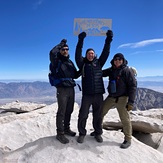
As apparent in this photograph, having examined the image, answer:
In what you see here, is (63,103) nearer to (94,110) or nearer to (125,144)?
(94,110)

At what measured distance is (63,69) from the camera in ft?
26.6

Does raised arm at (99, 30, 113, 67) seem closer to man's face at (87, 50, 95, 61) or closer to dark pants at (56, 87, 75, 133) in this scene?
man's face at (87, 50, 95, 61)

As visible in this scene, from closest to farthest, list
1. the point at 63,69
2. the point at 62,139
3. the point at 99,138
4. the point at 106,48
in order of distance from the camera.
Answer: the point at 63,69, the point at 62,139, the point at 106,48, the point at 99,138

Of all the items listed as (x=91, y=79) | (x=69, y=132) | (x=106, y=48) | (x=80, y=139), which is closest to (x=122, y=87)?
(x=91, y=79)

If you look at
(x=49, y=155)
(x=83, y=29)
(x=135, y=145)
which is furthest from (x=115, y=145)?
(x=83, y=29)

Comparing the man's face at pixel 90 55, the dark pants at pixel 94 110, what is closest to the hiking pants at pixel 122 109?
the dark pants at pixel 94 110

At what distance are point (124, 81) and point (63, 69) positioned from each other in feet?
7.84

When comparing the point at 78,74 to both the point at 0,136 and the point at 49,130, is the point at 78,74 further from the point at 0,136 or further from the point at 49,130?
the point at 0,136

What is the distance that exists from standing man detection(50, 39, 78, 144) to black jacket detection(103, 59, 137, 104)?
5.21 feet

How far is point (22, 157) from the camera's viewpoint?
7820mm

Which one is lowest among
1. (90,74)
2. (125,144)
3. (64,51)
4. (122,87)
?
(125,144)

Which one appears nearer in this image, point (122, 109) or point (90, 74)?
point (90, 74)

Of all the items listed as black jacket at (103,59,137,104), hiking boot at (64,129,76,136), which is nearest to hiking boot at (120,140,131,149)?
black jacket at (103,59,137,104)

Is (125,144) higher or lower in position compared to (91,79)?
lower
